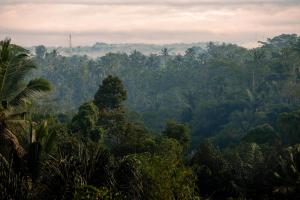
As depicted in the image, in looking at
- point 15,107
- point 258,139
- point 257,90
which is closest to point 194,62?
point 257,90

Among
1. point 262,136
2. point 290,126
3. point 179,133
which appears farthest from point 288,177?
point 290,126

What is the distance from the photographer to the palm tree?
1883cm

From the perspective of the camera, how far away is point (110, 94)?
53.7 metres

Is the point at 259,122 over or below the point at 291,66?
below

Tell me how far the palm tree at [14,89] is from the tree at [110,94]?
3204 cm

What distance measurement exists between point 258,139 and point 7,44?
39.6 m

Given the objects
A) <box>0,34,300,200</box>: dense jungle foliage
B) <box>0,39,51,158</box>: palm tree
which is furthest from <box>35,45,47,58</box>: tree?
<box>0,39,51,158</box>: palm tree

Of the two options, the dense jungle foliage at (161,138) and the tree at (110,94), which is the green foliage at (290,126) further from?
the tree at (110,94)

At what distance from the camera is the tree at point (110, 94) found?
53403 millimetres

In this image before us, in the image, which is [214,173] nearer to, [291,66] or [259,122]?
[259,122]

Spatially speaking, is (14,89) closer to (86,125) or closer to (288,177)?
(288,177)

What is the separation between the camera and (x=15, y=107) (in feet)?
65.8

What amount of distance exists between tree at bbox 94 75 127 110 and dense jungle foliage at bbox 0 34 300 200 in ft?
0.32

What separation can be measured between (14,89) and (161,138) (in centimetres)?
2369
